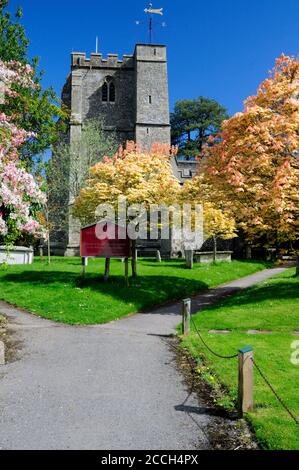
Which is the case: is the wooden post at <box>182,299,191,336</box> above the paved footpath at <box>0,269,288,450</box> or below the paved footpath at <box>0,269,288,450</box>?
above

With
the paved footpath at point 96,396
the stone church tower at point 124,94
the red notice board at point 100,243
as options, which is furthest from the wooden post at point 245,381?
the stone church tower at point 124,94

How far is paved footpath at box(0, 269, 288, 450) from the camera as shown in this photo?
19.2 ft

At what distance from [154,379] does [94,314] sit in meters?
6.67

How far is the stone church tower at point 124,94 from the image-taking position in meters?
44.5

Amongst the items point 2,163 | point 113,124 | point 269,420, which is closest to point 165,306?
point 2,163

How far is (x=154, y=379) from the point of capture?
855cm

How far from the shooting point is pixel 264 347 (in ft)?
34.0

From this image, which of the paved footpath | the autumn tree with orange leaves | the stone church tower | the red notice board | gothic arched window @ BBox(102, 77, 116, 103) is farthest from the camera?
gothic arched window @ BBox(102, 77, 116, 103)

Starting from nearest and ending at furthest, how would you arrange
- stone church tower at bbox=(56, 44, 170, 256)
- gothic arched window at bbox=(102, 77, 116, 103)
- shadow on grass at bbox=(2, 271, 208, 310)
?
shadow on grass at bbox=(2, 271, 208, 310)
stone church tower at bbox=(56, 44, 170, 256)
gothic arched window at bbox=(102, 77, 116, 103)

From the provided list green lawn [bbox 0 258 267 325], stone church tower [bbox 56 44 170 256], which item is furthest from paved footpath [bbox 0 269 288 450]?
stone church tower [bbox 56 44 170 256]

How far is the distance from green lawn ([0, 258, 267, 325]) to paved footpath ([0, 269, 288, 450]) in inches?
106

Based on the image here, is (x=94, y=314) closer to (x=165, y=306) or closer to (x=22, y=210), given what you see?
(x=165, y=306)

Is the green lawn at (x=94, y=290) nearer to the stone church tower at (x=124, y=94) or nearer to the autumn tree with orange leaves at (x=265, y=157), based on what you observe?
the autumn tree with orange leaves at (x=265, y=157)

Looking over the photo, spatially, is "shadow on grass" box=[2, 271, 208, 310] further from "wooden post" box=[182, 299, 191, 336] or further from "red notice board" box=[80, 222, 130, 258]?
"wooden post" box=[182, 299, 191, 336]
